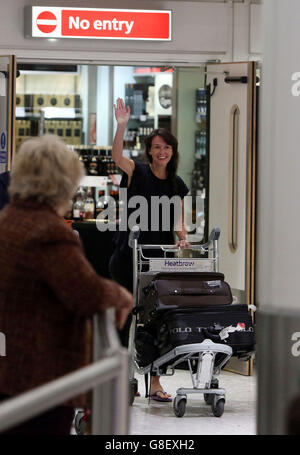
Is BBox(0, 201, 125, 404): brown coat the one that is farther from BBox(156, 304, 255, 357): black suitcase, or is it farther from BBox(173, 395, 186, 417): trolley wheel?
BBox(173, 395, 186, 417): trolley wheel

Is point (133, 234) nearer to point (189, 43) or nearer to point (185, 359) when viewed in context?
point (185, 359)

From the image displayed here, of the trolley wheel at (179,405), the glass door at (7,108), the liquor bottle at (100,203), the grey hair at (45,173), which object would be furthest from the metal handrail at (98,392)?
the liquor bottle at (100,203)

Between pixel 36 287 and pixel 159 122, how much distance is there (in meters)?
9.33

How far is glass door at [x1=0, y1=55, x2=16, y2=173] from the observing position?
23.1ft

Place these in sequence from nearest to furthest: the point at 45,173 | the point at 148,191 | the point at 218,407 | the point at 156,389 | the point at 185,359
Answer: the point at 45,173, the point at 185,359, the point at 218,407, the point at 156,389, the point at 148,191

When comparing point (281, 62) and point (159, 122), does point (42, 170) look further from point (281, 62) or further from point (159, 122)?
point (159, 122)

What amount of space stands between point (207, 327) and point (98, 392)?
3.27m

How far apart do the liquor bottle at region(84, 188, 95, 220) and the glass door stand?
304 centimetres

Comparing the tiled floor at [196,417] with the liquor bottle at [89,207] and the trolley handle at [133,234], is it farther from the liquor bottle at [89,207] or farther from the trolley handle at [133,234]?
the liquor bottle at [89,207]

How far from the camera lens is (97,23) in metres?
7.84

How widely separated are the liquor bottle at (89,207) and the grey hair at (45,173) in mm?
7430

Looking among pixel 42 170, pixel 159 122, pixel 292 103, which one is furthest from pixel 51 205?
pixel 159 122

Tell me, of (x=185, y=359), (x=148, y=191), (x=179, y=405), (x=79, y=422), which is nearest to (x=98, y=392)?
(x=79, y=422)

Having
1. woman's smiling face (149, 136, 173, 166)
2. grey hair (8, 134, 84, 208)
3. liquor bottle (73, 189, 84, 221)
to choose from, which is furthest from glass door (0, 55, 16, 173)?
grey hair (8, 134, 84, 208)
